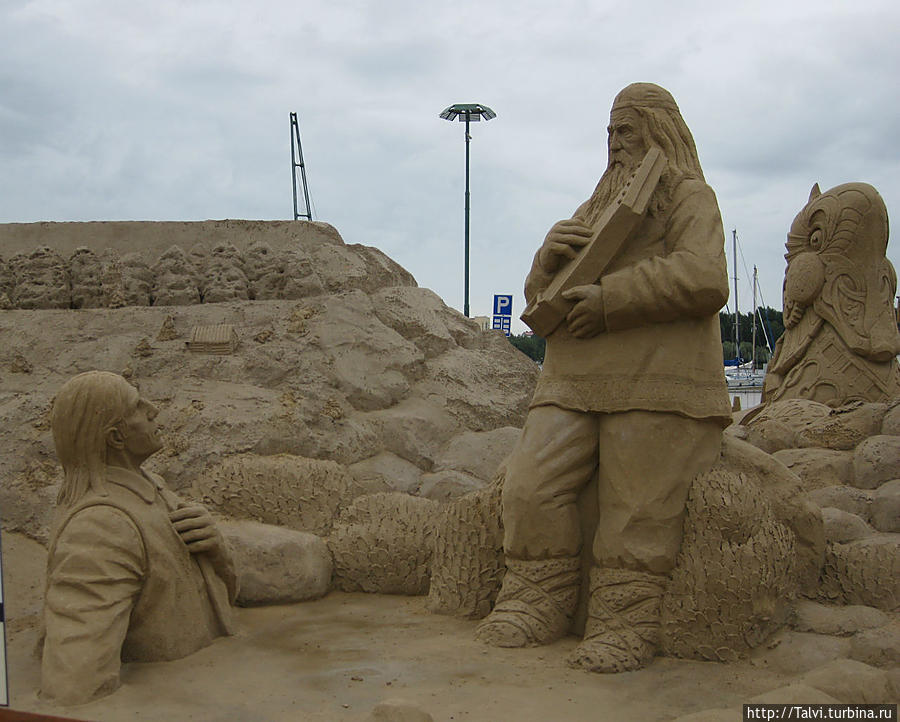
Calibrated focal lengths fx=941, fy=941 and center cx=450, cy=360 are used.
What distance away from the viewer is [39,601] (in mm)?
4410

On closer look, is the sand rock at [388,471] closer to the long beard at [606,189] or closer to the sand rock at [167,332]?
the sand rock at [167,332]

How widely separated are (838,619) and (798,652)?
316mm

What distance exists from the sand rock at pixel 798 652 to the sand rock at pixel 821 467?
1.78 metres

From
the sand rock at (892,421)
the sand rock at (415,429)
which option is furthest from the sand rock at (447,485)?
the sand rock at (892,421)

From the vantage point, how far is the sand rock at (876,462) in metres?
5.02

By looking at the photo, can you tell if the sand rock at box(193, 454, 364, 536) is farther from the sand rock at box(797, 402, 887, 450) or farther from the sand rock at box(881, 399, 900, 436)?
the sand rock at box(881, 399, 900, 436)

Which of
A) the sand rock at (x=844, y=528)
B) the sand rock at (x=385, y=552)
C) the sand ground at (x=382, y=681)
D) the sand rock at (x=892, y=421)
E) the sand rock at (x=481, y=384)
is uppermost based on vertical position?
the sand rock at (x=481, y=384)

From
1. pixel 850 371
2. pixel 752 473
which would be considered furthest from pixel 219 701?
pixel 850 371

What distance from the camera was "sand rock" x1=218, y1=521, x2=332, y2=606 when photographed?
432 cm

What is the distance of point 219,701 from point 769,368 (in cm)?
517

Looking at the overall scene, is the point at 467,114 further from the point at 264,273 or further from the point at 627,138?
the point at 627,138

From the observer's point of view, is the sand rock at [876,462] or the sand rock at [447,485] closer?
the sand rock at [876,462]

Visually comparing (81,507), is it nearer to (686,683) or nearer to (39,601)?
(39,601)

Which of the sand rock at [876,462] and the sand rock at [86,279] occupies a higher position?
the sand rock at [86,279]
